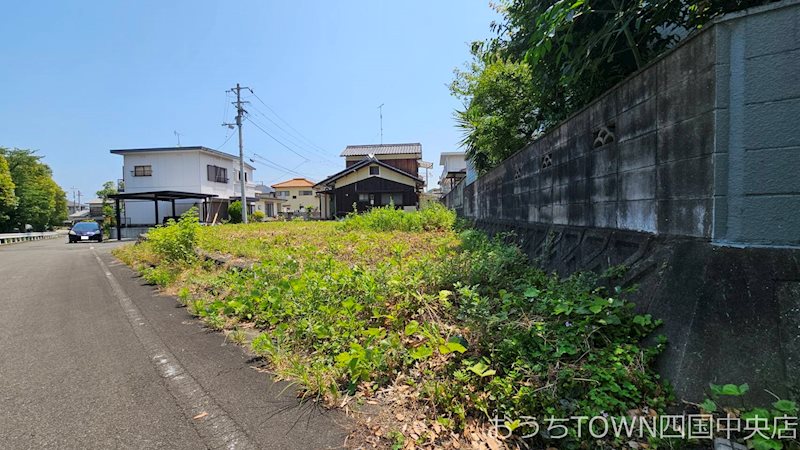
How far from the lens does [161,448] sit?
209 centimetres

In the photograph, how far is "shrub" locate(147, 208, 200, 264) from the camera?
774cm

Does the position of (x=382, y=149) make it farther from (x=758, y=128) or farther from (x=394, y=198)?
(x=758, y=128)

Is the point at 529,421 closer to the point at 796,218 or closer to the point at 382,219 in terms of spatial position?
the point at 796,218

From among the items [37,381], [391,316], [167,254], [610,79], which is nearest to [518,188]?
[610,79]

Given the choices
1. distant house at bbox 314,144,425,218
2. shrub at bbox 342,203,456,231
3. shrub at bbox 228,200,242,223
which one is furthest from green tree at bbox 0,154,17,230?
shrub at bbox 342,203,456,231

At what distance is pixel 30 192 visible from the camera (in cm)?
3138

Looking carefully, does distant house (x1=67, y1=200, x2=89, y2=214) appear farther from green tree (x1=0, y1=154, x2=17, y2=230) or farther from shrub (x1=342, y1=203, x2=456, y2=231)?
shrub (x1=342, y1=203, x2=456, y2=231)

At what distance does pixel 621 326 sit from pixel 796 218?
106 cm

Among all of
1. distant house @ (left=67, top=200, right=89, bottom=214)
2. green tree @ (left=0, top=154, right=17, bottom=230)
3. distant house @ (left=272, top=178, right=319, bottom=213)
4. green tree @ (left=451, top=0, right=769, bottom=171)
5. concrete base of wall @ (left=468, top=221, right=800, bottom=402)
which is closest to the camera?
concrete base of wall @ (left=468, top=221, right=800, bottom=402)

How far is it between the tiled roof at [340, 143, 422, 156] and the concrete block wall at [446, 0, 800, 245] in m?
32.7

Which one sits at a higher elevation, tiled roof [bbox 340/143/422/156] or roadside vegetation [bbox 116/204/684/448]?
tiled roof [bbox 340/143/422/156]

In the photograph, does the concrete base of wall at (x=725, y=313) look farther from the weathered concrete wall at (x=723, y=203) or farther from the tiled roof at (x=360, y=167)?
the tiled roof at (x=360, y=167)

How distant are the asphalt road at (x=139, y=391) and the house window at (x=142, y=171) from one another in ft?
96.5

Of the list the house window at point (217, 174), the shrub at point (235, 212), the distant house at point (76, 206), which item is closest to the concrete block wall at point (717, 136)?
the shrub at point (235, 212)
